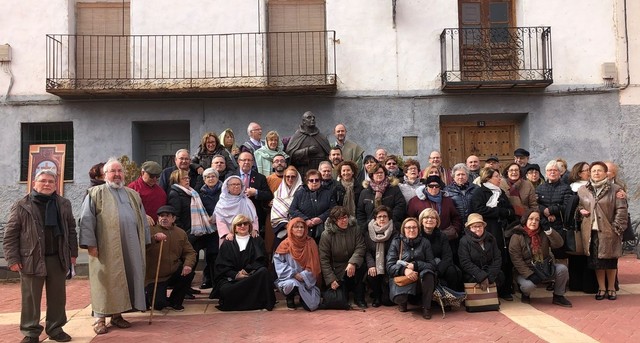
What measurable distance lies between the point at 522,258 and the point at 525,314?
0.77 m

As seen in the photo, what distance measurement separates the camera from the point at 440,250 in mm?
6941

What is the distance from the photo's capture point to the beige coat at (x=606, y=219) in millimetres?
7254

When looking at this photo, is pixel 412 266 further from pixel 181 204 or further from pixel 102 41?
pixel 102 41

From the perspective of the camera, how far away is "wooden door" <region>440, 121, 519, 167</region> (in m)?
12.7

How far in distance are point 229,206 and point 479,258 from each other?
332 centimetres

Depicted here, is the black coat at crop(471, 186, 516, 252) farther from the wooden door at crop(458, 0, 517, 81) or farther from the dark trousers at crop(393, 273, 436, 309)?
the wooden door at crop(458, 0, 517, 81)

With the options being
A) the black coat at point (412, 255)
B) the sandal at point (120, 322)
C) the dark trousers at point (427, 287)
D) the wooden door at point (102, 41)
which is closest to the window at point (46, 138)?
the wooden door at point (102, 41)

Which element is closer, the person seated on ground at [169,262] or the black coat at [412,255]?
the black coat at [412,255]

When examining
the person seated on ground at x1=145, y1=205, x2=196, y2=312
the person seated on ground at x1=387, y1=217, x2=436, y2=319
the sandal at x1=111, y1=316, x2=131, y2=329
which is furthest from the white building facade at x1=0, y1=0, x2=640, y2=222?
the sandal at x1=111, y1=316, x2=131, y2=329

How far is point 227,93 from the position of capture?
40.0 ft

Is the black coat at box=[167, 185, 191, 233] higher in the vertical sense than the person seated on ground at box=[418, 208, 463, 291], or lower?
higher

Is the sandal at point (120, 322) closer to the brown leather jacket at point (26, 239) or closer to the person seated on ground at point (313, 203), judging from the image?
the brown leather jacket at point (26, 239)

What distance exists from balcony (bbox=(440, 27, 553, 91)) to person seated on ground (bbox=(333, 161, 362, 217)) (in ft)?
17.0

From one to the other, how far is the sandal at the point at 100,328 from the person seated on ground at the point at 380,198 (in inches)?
130
